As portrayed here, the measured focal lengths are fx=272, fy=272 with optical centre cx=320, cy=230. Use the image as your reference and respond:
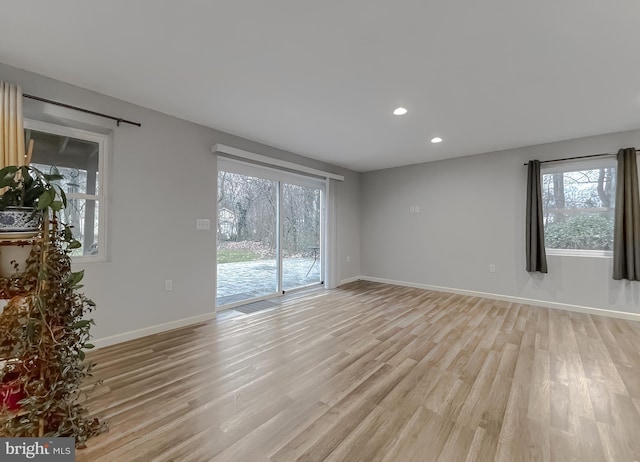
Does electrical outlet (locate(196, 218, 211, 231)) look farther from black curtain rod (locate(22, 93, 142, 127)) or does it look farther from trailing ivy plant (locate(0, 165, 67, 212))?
trailing ivy plant (locate(0, 165, 67, 212))

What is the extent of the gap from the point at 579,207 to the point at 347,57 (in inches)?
163

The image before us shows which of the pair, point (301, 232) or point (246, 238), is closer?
point (246, 238)

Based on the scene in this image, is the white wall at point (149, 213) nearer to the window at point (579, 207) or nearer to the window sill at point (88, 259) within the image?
the window sill at point (88, 259)

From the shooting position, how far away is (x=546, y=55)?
78.7 inches

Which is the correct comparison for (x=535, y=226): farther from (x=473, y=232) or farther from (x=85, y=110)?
(x=85, y=110)

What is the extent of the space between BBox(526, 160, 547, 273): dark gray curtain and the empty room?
3cm

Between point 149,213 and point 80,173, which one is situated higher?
point 80,173

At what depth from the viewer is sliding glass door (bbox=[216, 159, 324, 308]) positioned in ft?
12.5

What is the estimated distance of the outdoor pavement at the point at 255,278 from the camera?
386cm

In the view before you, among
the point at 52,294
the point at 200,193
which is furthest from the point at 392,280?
the point at 52,294

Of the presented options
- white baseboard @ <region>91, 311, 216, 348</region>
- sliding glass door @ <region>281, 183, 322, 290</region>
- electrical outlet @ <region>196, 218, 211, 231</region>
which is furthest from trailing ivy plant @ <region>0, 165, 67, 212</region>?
sliding glass door @ <region>281, 183, 322, 290</region>

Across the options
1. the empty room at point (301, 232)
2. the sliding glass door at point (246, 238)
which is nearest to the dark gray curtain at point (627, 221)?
the empty room at point (301, 232)

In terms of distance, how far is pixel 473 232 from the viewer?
4.69 m

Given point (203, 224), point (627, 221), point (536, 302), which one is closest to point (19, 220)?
point (203, 224)
